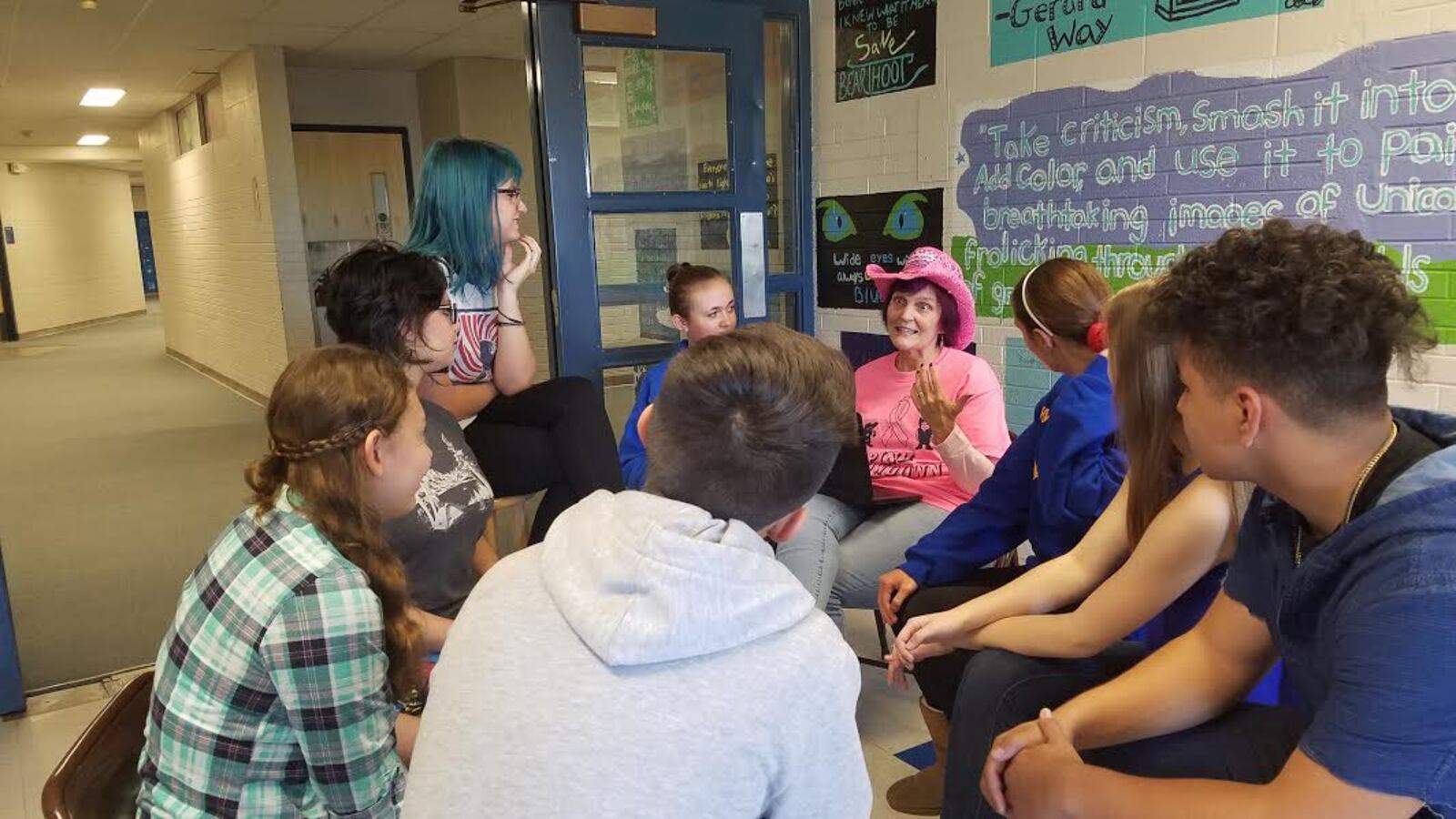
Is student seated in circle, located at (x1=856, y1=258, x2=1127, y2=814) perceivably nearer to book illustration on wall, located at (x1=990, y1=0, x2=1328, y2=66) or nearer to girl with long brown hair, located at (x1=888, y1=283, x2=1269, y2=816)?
girl with long brown hair, located at (x1=888, y1=283, x2=1269, y2=816)

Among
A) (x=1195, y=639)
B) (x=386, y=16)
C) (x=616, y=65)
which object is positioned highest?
(x=386, y=16)

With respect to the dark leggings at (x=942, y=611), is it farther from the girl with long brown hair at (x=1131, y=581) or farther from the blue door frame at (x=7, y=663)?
the blue door frame at (x=7, y=663)

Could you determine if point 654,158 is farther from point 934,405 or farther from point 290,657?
point 290,657

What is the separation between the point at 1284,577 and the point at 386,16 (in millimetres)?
6079

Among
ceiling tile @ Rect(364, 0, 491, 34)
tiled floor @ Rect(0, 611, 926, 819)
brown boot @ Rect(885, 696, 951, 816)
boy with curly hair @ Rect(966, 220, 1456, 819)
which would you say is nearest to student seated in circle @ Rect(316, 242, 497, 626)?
tiled floor @ Rect(0, 611, 926, 819)

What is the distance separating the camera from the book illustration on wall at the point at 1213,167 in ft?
7.14

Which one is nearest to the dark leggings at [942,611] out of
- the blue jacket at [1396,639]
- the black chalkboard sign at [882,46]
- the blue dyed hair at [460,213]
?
the blue jacket at [1396,639]

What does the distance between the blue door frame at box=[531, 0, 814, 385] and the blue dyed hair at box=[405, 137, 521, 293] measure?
1.96 ft

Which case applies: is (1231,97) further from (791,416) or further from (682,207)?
(791,416)

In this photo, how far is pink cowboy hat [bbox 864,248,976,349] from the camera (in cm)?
260

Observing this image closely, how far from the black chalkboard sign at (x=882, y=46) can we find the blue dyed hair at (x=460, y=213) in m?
1.53

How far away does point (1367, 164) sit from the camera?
2266 millimetres

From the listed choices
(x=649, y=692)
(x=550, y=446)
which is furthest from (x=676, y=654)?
(x=550, y=446)

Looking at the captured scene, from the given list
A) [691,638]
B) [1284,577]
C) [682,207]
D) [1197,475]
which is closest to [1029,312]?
[1197,475]
